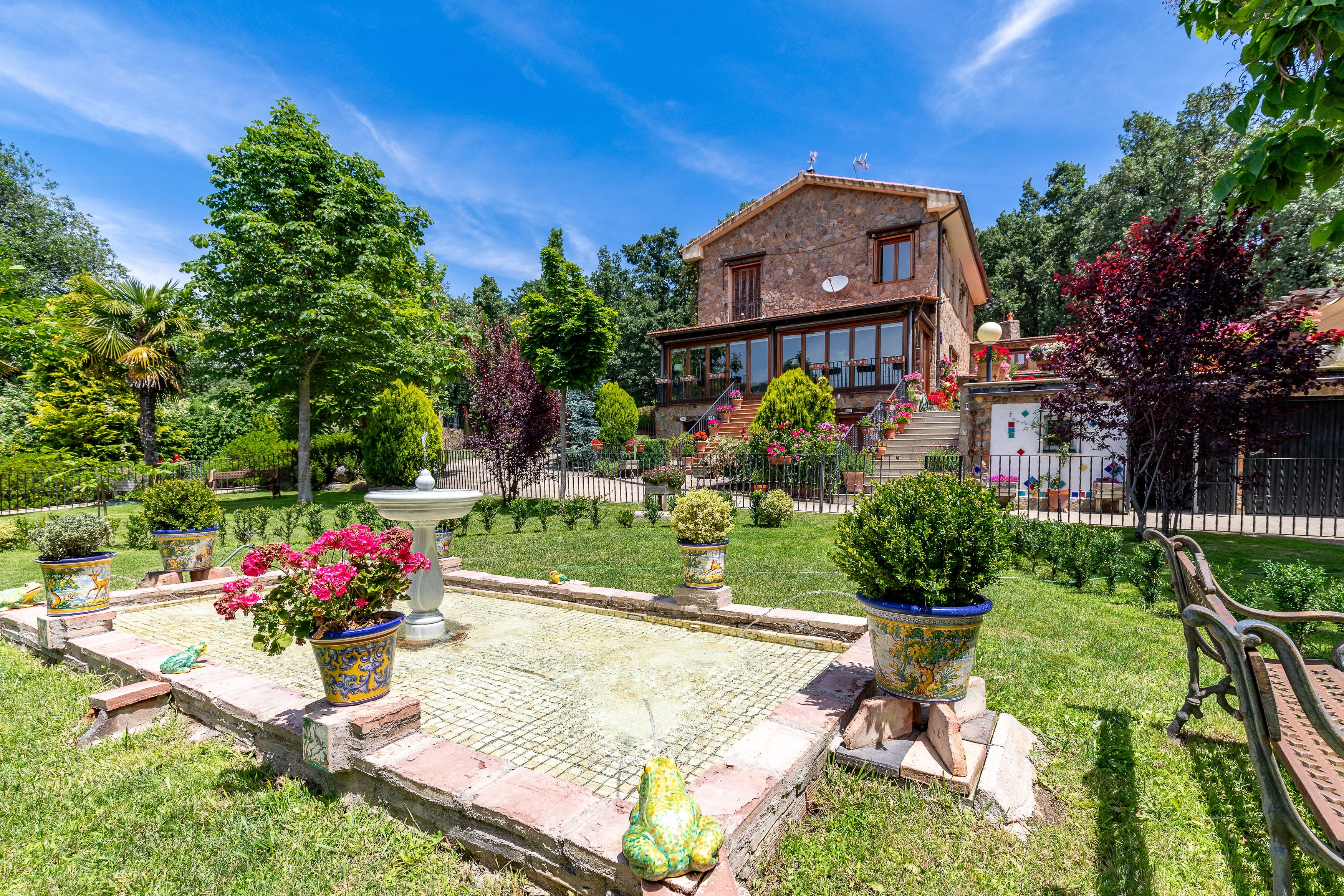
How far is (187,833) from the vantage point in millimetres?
2549

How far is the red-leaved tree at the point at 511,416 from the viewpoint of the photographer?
14.1 meters

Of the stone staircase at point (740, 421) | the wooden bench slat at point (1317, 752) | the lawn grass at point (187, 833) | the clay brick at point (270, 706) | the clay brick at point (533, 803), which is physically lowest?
the lawn grass at point (187, 833)

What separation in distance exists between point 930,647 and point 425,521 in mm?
Result: 4167

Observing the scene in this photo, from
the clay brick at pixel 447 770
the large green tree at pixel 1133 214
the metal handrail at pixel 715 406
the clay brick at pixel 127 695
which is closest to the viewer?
the clay brick at pixel 447 770

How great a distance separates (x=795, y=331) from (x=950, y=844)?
20131 mm

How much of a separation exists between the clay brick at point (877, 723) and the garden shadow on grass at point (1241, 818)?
49.3 inches

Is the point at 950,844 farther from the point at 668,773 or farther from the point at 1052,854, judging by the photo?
the point at 668,773

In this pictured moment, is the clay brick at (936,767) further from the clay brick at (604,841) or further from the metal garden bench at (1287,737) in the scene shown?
the clay brick at (604,841)

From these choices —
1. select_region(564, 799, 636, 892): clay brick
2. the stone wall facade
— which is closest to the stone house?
the stone wall facade

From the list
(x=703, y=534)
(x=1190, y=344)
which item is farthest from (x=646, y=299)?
(x=703, y=534)

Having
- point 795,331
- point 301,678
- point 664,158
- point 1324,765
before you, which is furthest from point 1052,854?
point 664,158

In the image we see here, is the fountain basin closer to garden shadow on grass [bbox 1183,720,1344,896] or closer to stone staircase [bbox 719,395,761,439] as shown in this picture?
garden shadow on grass [bbox 1183,720,1344,896]

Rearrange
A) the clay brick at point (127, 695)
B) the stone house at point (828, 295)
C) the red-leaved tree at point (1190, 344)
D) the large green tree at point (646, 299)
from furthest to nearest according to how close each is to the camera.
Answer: the large green tree at point (646, 299) → the stone house at point (828, 295) → the red-leaved tree at point (1190, 344) → the clay brick at point (127, 695)

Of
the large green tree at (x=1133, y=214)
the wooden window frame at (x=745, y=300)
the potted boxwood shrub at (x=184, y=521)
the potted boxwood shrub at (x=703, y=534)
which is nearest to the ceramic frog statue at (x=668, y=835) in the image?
the potted boxwood shrub at (x=703, y=534)
